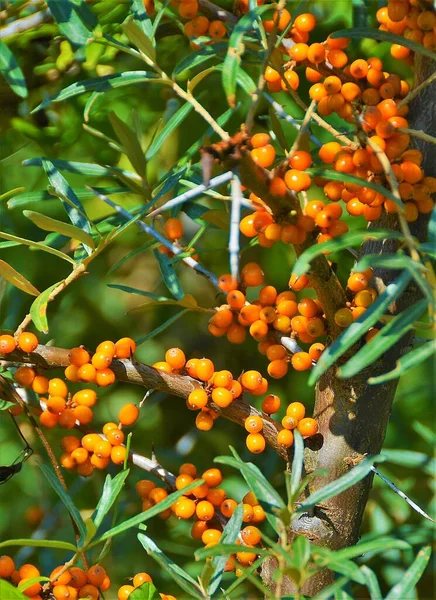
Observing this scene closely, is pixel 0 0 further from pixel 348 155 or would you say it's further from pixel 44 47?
pixel 348 155

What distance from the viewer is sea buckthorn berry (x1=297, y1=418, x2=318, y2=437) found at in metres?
0.82

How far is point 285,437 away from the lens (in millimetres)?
827

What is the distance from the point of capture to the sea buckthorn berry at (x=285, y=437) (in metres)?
0.83

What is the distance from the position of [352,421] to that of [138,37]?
0.45 metres

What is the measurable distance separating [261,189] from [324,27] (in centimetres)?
63

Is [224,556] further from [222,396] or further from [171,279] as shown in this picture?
[171,279]

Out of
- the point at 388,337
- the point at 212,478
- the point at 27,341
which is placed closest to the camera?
the point at 388,337

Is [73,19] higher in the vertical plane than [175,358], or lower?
higher

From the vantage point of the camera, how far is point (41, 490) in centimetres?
114

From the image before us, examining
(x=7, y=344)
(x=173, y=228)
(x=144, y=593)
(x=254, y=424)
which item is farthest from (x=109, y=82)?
(x=144, y=593)

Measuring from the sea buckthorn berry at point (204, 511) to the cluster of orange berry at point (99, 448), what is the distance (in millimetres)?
107

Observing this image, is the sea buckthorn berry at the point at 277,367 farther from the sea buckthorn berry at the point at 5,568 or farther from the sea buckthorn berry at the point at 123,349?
the sea buckthorn berry at the point at 5,568

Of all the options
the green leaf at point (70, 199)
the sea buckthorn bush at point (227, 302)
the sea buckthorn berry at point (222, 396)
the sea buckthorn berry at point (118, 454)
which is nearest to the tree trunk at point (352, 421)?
the sea buckthorn bush at point (227, 302)

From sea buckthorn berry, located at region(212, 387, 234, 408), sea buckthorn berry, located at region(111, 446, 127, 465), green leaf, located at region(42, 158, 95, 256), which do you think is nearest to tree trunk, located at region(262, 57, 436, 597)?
sea buckthorn berry, located at region(212, 387, 234, 408)
